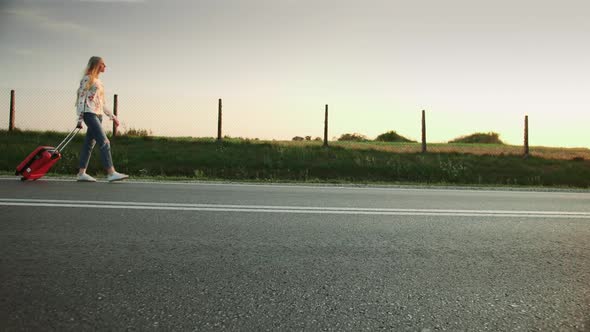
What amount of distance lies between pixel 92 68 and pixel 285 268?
23.3 feet

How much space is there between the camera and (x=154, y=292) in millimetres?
2562

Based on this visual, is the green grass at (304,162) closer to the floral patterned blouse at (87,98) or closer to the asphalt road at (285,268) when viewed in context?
the floral patterned blouse at (87,98)

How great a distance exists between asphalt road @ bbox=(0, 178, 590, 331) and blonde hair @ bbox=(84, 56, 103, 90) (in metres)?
3.62

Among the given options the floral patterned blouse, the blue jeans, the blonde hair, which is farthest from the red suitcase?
the blonde hair

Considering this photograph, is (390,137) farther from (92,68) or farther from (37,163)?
(37,163)

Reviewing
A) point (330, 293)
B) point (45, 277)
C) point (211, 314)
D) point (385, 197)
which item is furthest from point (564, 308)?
point (385, 197)

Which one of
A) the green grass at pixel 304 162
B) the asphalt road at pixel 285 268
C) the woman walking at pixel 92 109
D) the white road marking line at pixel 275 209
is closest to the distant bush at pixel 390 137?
the green grass at pixel 304 162

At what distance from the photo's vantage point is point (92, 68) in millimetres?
8430

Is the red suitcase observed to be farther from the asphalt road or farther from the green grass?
the green grass

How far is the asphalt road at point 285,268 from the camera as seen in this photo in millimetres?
2275

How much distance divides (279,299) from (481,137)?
3710 cm

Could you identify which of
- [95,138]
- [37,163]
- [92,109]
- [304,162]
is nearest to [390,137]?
[304,162]

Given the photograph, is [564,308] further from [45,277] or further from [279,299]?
[45,277]

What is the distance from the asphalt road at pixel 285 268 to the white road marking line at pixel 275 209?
37 millimetres
